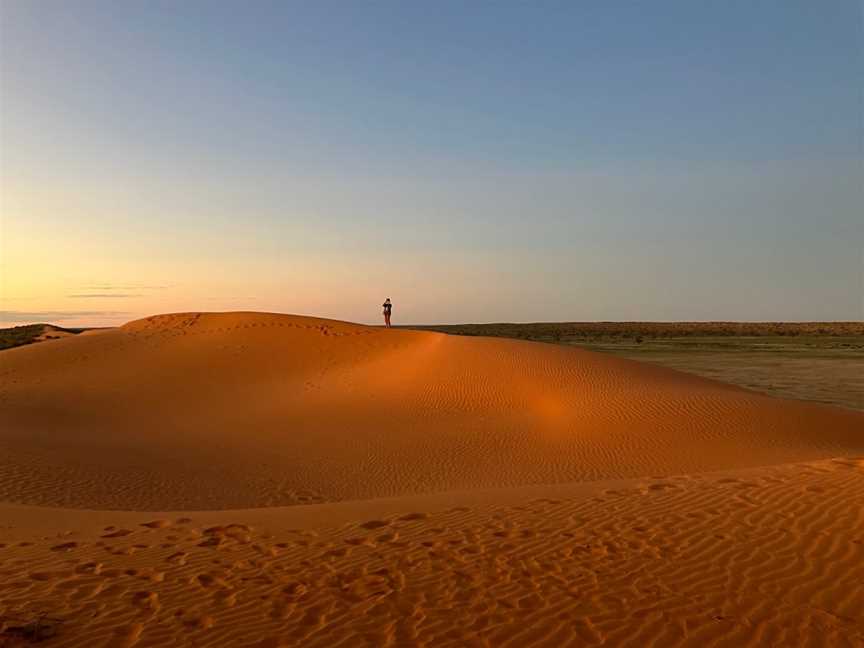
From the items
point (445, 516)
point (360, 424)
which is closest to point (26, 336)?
point (360, 424)


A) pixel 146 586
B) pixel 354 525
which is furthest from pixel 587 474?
pixel 146 586

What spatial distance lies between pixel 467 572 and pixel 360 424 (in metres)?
12.1

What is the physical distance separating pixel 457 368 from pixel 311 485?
1084cm

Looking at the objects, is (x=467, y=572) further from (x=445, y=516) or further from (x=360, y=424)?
(x=360, y=424)

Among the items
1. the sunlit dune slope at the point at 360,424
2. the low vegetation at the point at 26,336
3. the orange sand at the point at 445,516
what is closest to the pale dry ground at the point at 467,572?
the orange sand at the point at 445,516

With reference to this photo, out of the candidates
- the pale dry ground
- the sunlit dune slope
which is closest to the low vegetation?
the sunlit dune slope

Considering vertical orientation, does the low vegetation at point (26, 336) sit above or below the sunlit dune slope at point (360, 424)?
above

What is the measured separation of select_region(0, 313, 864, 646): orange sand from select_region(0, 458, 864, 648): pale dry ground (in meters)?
0.03

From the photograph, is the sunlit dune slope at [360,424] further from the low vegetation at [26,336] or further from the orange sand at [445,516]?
the low vegetation at [26,336]

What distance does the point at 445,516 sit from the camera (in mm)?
8055

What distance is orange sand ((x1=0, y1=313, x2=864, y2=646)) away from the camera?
505 centimetres

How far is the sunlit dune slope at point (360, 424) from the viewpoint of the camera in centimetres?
1267

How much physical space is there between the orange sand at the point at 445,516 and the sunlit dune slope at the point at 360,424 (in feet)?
0.32

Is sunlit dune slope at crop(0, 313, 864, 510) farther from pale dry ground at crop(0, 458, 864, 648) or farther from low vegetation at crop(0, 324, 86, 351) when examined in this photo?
low vegetation at crop(0, 324, 86, 351)
